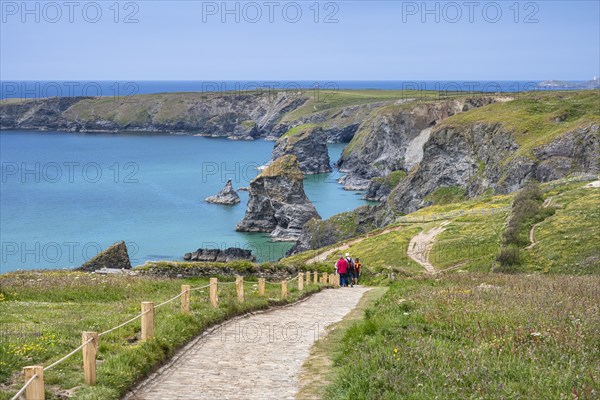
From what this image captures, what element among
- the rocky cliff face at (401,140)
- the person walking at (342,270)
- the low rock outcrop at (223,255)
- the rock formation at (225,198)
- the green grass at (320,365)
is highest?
the rocky cliff face at (401,140)

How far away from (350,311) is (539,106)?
107211 mm

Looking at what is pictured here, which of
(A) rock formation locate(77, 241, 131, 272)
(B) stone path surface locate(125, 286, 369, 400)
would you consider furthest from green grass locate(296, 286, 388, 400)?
(A) rock formation locate(77, 241, 131, 272)

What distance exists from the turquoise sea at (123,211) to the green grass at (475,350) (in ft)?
254

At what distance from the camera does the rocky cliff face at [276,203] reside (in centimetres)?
11669

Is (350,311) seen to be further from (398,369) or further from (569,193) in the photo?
(569,193)

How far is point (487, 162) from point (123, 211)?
70855 millimetres

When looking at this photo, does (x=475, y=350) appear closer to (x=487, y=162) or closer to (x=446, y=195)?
(x=487, y=162)

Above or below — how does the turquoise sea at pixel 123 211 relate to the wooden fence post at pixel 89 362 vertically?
below

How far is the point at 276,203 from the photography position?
117500mm

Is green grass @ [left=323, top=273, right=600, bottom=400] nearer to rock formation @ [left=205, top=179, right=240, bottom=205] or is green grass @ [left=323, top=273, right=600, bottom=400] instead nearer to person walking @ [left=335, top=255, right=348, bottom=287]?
person walking @ [left=335, top=255, right=348, bottom=287]

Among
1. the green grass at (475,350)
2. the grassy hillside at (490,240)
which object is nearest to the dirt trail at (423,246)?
the grassy hillside at (490,240)

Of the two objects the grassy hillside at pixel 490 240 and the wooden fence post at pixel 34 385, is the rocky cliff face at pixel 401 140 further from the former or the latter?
the wooden fence post at pixel 34 385

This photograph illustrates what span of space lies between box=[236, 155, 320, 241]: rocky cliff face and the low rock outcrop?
30.8 meters

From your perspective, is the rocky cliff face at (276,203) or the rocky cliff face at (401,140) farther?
the rocky cliff face at (401,140)
